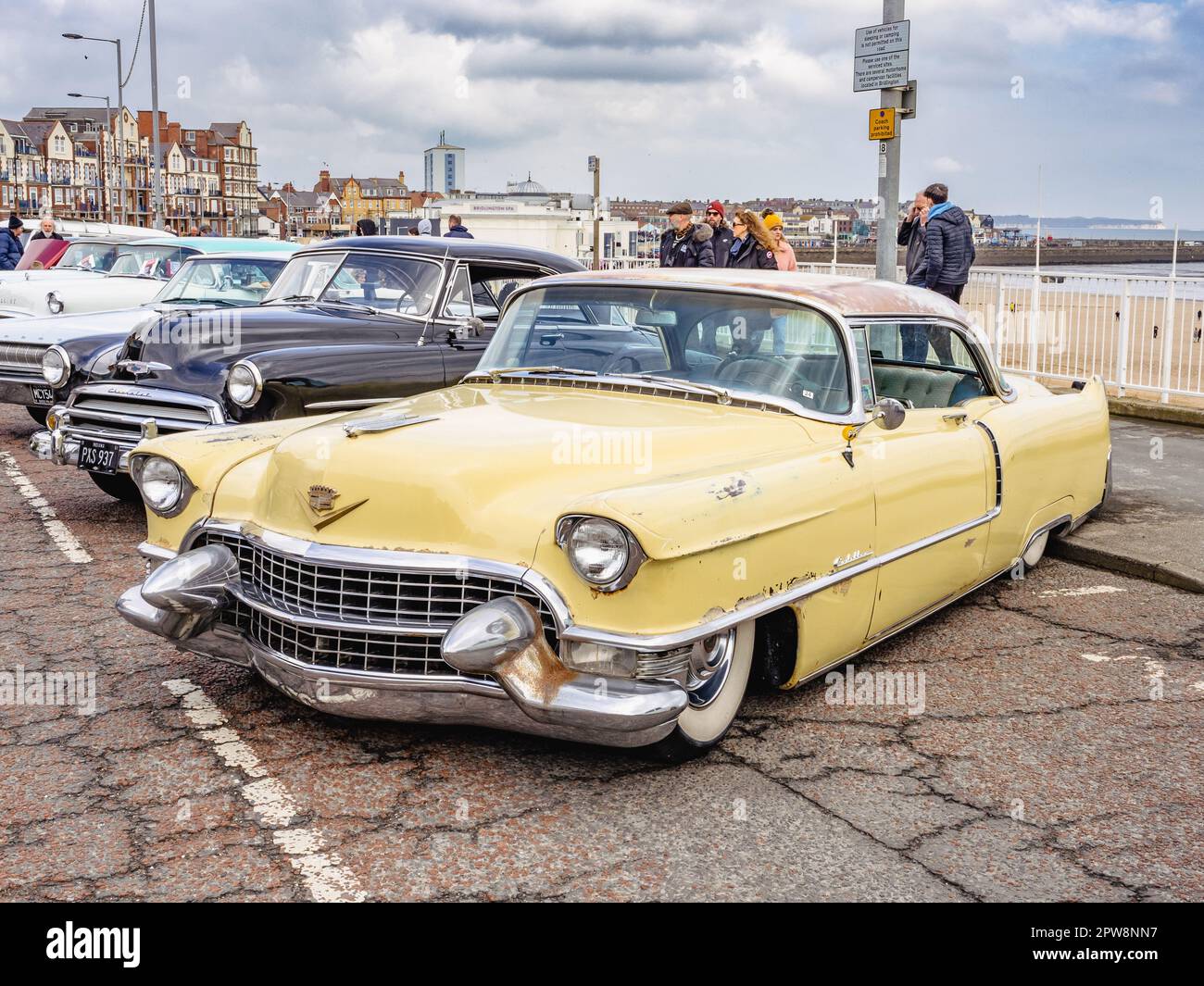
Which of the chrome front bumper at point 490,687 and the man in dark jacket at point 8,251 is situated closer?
the chrome front bumper at point 490,687

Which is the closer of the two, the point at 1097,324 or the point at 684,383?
the point at 684,383

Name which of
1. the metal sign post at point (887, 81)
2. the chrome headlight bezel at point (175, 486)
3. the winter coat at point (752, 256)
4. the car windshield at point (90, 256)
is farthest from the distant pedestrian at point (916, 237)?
the car windshield at point (90, 256)

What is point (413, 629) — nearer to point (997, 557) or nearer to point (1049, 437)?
point (997, 557)

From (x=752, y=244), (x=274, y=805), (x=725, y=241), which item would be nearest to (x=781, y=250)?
(x=752, y=244)

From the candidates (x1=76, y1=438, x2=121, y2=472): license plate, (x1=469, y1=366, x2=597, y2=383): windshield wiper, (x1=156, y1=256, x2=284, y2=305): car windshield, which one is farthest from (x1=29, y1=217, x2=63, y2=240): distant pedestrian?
(x1=469, y1=366, x2=597, y2=383): windshield wiper

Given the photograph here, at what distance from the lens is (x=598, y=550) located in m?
3.45

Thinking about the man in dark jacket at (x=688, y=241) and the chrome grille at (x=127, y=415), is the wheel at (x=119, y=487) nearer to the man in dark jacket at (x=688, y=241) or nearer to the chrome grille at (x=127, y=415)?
the chrome grille at (x=127, y=415)

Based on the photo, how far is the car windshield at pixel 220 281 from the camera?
9.46 meters

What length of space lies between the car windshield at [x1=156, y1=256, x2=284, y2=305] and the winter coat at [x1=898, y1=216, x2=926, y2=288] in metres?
5.23

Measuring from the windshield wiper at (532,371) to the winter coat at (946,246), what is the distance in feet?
21.5

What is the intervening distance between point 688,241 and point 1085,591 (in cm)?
594

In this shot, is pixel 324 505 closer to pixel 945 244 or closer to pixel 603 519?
pixel 603 519

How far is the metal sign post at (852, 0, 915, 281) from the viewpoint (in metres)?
9.98

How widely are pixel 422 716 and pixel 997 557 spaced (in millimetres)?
2827
